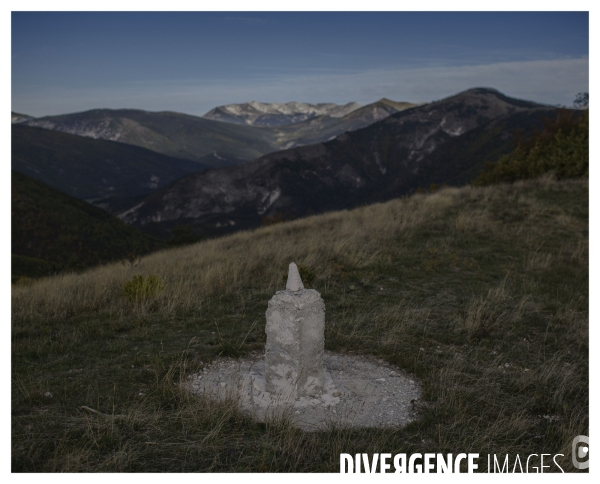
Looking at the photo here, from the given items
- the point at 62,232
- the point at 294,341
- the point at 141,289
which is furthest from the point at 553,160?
the point at 62,232

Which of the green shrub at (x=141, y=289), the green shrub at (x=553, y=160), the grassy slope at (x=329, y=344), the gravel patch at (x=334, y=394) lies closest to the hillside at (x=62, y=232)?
the green shrub at (x=553, y=160)

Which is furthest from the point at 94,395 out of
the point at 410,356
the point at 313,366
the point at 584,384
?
the point at 584,384

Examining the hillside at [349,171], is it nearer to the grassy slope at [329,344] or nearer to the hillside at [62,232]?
the hillside at [62,232]

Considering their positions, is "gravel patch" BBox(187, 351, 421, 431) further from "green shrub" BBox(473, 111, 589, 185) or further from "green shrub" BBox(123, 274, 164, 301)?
"green shrub" BBox(473, 111, 589, 185)

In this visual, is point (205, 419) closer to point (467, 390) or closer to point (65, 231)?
point (467, 390)

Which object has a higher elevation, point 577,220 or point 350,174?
point 350,174

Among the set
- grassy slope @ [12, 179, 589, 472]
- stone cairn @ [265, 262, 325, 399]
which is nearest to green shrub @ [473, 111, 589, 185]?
grassy slope @ [12, 179, 589, 472]
